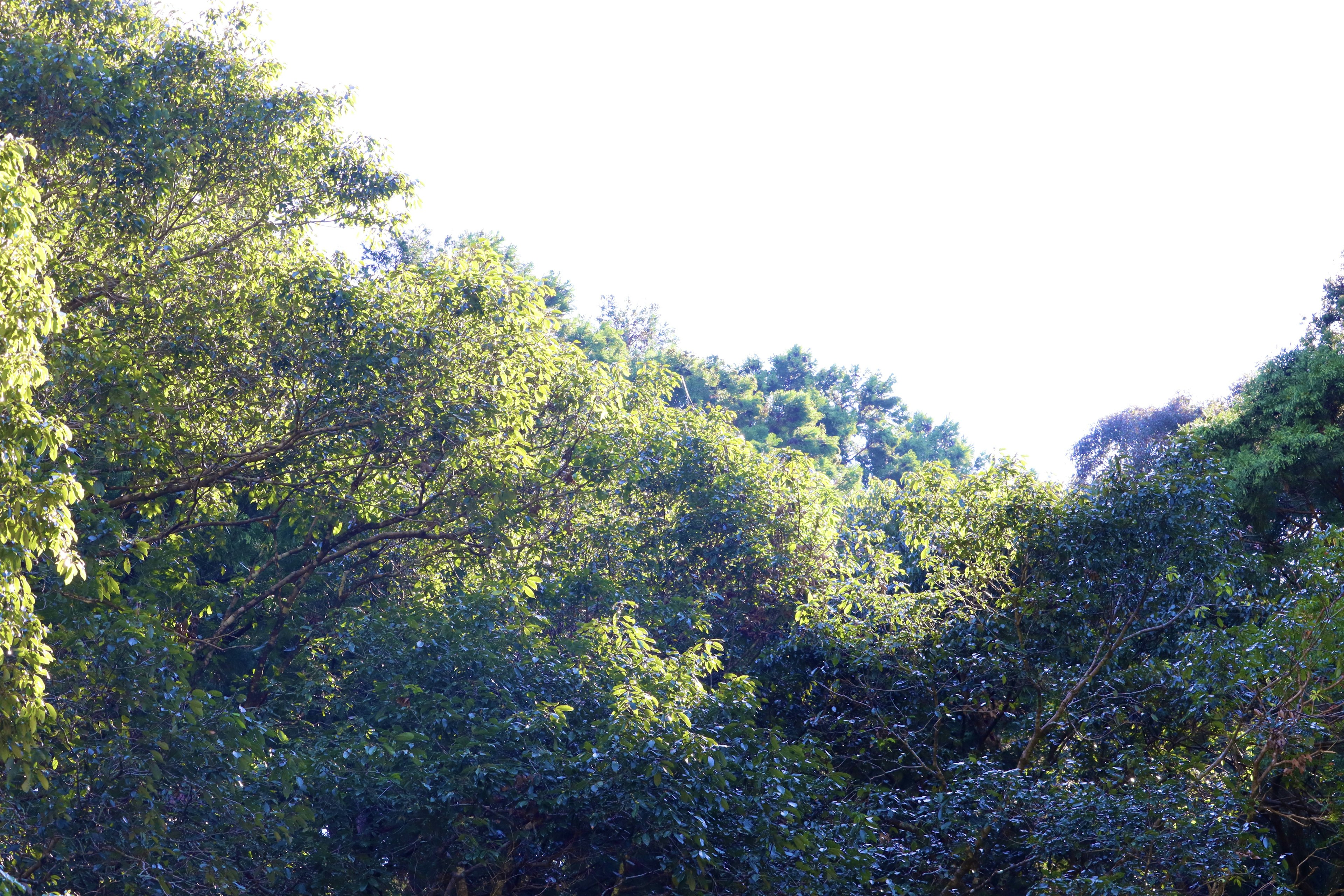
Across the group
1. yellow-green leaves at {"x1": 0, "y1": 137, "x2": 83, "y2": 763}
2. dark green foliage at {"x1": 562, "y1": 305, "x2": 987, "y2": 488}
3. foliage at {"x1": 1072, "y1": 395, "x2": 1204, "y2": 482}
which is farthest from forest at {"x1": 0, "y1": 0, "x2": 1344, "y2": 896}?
foliage at {"x1": 1072, "y1": 395, "x2": 1204, "y2": 482}

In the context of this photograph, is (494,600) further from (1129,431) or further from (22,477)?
(1129,431)

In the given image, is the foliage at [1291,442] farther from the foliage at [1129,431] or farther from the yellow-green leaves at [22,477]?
the foliage at [1129,431]

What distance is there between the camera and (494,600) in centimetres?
1028

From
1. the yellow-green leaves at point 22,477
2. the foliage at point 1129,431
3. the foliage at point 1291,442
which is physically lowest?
the yellow-green leaves at point 22,477

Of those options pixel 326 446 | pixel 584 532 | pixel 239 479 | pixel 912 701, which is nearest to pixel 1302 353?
pixel 912 701

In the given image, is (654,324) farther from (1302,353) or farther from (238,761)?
(238,761)

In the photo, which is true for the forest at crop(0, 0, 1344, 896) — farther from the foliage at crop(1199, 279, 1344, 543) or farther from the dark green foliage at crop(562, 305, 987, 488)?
the dark green foliage at crop(562, 305, 987, 488)

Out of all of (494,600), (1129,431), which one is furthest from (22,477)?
(1129,431)

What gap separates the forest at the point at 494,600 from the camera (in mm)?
7324

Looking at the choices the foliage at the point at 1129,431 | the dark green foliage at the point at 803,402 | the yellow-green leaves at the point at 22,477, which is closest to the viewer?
the yellow-green leaves at the point at 22,477

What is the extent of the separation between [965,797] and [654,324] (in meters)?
42.4

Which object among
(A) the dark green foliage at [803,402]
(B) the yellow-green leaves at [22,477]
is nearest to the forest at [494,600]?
(B) the yellow-green leaves at [22,477]

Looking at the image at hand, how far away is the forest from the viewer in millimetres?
7324

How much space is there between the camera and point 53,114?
9.04m
